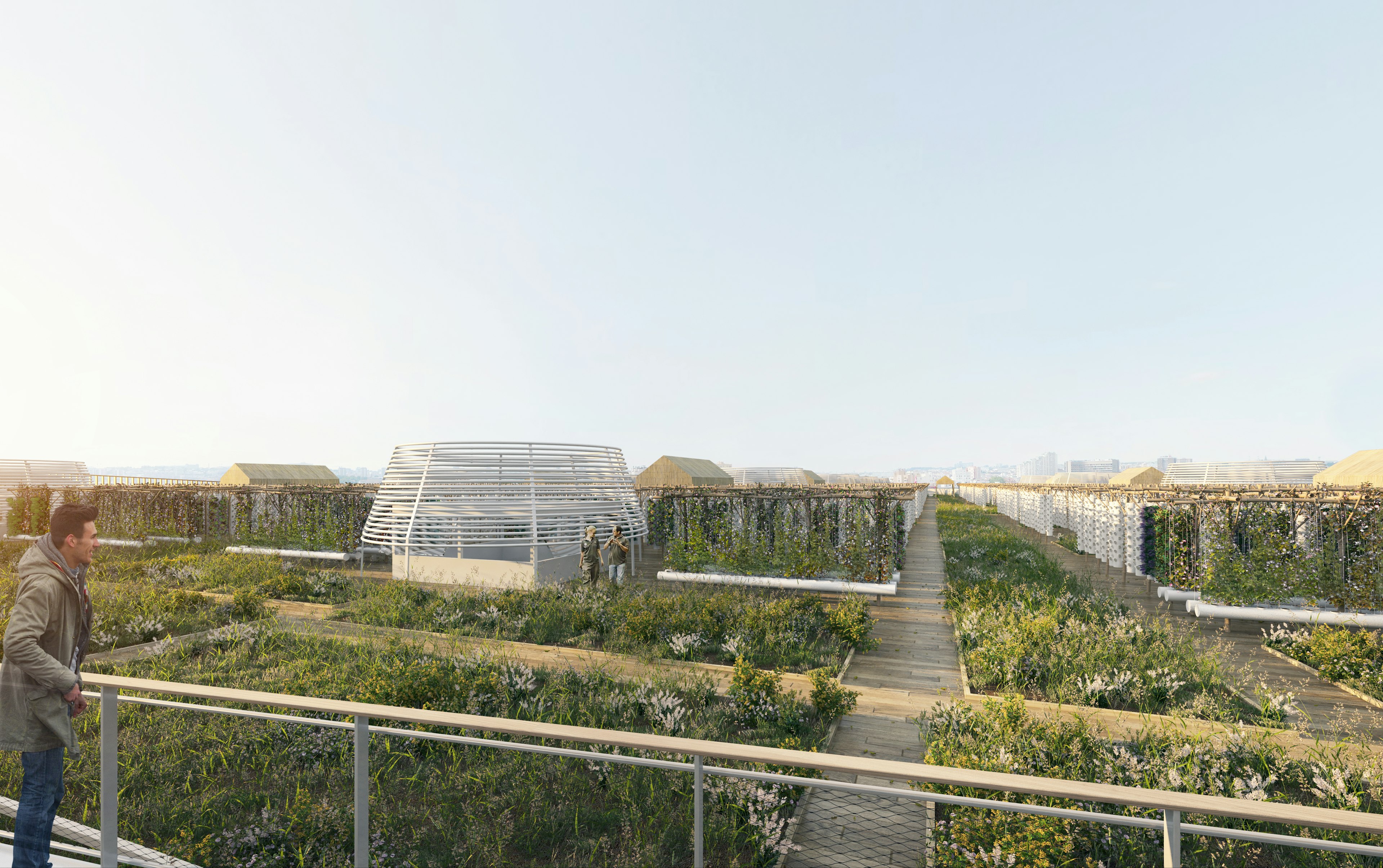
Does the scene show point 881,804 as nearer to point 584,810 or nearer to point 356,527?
point 584,810

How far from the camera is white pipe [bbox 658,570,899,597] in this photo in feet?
38.4

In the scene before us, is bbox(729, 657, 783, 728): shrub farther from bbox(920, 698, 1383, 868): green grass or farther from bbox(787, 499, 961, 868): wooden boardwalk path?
bbox(920, 698, 1383, 868): green grass

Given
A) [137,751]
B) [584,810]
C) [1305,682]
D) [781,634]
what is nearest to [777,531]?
[781,634]

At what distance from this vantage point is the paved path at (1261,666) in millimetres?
6070

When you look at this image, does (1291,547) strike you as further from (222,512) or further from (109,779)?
(222,512)

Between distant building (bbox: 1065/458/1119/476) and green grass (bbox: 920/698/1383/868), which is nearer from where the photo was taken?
green grass (bbox: 920/698/1383/868)

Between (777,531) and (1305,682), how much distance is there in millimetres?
7805

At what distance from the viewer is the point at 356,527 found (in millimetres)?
16516

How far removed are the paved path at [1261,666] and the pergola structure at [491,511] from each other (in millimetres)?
10597

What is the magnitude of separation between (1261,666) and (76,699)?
1173cm

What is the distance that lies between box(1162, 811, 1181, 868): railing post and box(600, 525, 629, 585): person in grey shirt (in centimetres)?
1090

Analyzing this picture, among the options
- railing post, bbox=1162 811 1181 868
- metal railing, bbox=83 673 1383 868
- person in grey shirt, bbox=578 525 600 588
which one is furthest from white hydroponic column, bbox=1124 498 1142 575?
railing post, bbox=1162 811 1181 868

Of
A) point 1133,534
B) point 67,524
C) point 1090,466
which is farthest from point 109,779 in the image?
point 1090,466

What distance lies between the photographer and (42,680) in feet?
10.9
